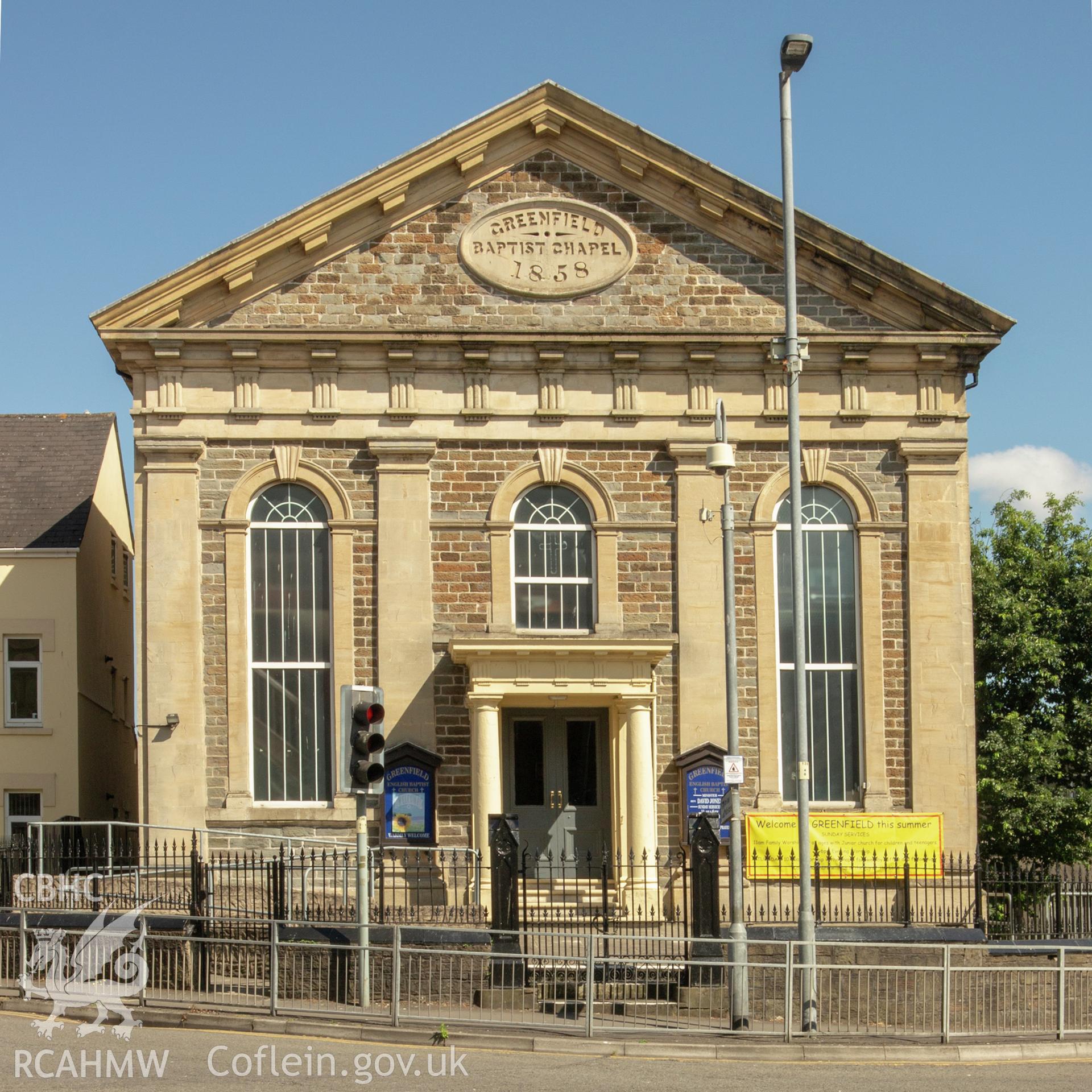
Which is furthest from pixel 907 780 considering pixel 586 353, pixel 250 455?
pixel 250 455

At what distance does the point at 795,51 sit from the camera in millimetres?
18469

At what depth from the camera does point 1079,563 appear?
33312 mm

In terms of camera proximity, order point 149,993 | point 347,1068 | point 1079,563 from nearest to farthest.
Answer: point 347,1068, point 149,993, point 1079,563

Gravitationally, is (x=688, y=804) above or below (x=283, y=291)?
below

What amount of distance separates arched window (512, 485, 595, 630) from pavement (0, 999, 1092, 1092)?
27.9 ft

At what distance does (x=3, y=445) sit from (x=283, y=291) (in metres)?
11.4

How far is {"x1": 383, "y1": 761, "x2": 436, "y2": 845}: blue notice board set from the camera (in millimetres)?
23531

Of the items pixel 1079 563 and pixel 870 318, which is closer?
pixel 870 318

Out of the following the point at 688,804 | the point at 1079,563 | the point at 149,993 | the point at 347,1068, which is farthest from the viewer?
the point at 1079,563

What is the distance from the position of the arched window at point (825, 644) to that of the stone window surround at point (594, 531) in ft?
7.83

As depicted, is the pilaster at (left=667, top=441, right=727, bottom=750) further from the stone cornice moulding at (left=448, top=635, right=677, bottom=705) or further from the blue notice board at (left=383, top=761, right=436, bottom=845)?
the blue notice board at (left=383, top=761, right=436, bottom=845)

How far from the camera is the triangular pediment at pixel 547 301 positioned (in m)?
24.3

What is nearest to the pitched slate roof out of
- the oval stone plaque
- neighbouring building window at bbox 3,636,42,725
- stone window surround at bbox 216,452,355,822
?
neighbouring building window at bbox 3,636,42,725

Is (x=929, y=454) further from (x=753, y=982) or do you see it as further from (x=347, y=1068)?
(x=347, y=1068)
